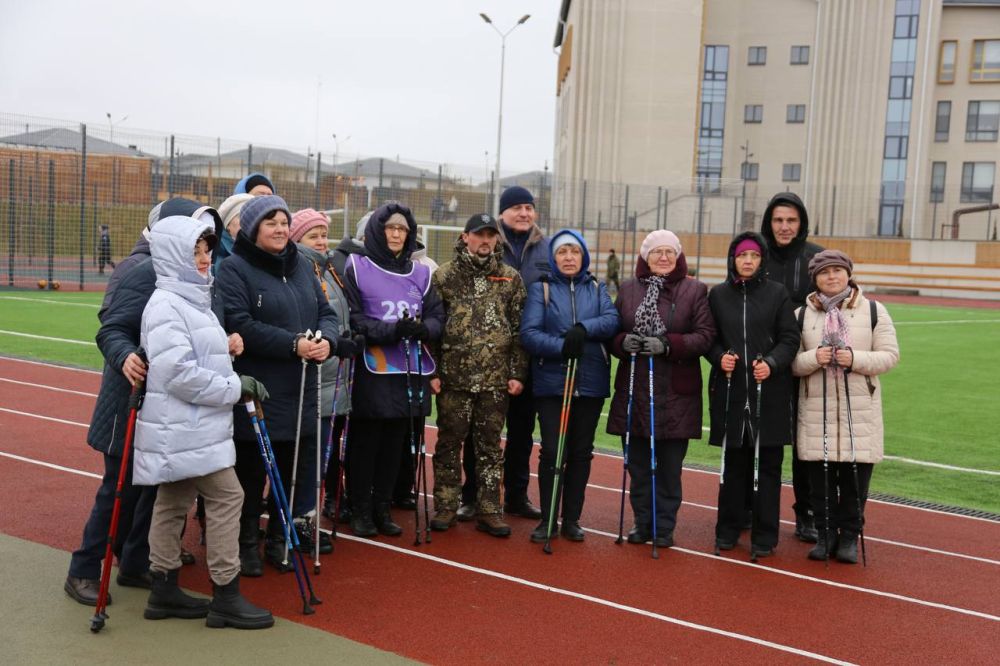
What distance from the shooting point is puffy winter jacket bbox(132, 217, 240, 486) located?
13.5ft

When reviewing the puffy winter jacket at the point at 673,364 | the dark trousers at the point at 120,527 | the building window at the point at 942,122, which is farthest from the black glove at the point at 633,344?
the building window at the point at 942,122

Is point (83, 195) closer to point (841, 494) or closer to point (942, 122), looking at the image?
point (841, 494)

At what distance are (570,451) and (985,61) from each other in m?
50.4

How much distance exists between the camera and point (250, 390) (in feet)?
14.3

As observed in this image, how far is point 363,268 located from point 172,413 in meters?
A: 1.85

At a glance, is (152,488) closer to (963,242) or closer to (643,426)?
(643,426)

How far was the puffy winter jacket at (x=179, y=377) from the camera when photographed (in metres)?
4.10

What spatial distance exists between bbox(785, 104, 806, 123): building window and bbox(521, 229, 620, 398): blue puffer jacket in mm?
46008

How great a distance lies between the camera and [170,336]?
161 inches

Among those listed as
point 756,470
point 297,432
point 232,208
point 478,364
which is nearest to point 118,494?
point 297,432

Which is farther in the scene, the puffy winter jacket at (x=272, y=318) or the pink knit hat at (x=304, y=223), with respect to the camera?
the pink knit hat at (x=304, y=223)

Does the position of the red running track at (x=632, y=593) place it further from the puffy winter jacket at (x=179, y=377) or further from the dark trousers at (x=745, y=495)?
the puffy winter jacket at (x=179, y=377)

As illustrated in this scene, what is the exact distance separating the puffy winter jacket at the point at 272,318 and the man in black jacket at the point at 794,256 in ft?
9.41

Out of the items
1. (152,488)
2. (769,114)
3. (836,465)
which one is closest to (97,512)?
(152,488)
